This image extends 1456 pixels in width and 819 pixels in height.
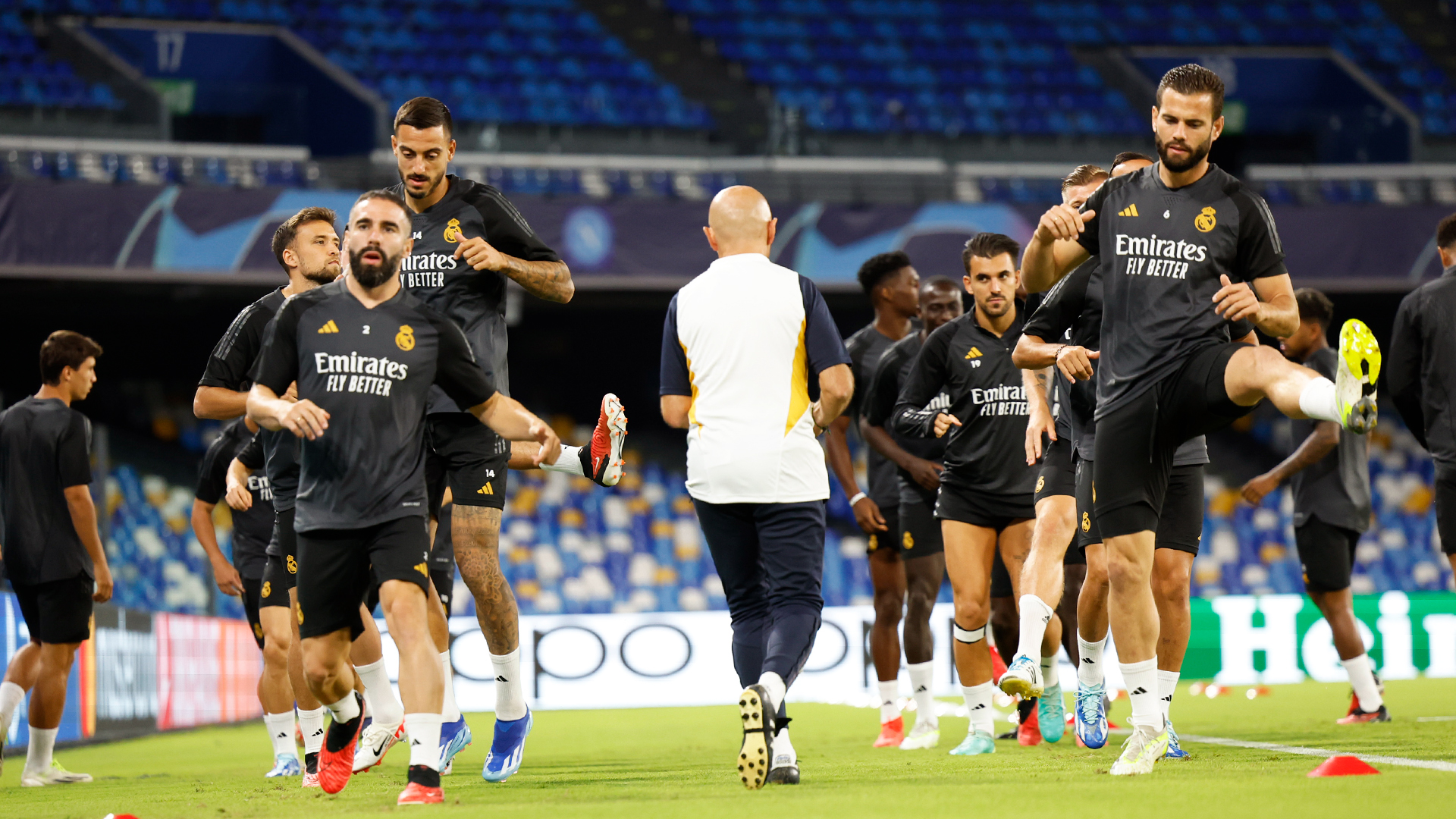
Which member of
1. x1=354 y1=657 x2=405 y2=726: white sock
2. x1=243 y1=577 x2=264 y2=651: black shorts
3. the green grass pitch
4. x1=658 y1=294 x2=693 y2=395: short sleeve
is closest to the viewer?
the green grass pitch

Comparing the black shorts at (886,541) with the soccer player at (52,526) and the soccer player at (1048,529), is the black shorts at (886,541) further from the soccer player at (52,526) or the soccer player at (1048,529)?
the soccer player at (52,526)

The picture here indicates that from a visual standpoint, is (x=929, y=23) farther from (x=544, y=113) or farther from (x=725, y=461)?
(x=725, y=461)

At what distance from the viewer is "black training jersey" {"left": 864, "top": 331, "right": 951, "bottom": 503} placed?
827 cm

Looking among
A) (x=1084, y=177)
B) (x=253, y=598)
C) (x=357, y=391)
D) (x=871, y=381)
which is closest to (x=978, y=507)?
(x=1084, y=177)

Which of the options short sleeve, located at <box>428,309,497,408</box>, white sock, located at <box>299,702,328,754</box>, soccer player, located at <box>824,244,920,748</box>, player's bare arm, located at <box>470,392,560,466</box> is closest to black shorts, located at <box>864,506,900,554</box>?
soccer player, located at <box>824,244,920,748</box>

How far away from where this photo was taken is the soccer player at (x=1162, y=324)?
199 inches

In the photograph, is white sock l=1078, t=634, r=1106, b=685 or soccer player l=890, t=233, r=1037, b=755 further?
soccer player l=890, t=233, r=1037, b=755

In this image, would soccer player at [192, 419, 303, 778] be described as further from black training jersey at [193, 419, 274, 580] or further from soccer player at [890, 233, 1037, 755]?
soccer player at [890, 233, 1037, 755]

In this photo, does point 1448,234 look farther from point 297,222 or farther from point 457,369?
point 297,222

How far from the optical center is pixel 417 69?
68.0ft

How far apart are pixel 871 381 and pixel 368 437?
438cm

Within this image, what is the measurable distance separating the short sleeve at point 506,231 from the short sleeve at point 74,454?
3064 millimetres

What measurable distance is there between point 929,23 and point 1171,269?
19206 mm

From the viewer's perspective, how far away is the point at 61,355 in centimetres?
819
